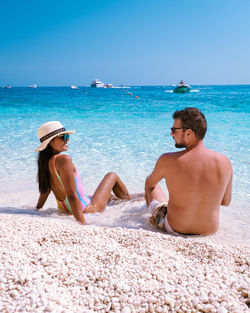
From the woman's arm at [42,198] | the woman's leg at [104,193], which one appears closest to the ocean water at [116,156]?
the woman's arm at [42,198]

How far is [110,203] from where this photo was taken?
4195 millimetres

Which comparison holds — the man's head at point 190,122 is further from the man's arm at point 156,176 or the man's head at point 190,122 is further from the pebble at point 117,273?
the pebble at point 117,273

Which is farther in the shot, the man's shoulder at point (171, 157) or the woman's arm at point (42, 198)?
the woman's arm at point (42, 198)

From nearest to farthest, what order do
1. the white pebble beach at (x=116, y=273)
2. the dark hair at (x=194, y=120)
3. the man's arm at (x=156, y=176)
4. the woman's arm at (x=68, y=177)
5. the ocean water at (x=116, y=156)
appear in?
1. the white pebble beach at (x=116, y=273)
2. the dark hair at (x=194, y=120)
3. the man's arm at (x=156, y=176)
4. the woman's arm at (x=68, y=177)
5. the ocean water at (x=116, y=156)

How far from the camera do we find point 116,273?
1882mm

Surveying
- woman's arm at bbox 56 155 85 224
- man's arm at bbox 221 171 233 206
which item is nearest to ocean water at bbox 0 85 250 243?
Result: man's arm at bbox 221 171 233 206

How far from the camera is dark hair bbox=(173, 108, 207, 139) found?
8.39 feet

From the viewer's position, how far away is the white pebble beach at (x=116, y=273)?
161 cm

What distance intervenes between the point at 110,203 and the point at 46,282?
244 cm

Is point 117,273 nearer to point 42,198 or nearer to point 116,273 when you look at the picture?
point 116,273

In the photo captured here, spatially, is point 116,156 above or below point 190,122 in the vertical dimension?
below

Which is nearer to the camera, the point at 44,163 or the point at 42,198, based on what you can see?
the point at 44,163

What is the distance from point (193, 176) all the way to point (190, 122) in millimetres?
517

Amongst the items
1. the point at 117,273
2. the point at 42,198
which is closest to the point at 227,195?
the point at 117,273
